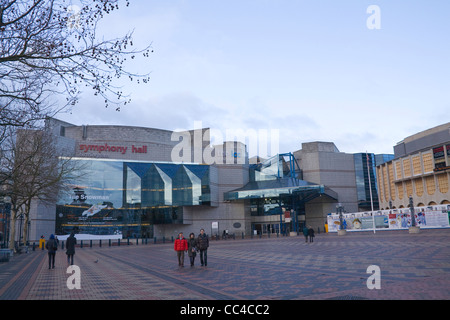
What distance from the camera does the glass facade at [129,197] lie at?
50.7m

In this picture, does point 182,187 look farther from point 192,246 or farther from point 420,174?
point 192,246

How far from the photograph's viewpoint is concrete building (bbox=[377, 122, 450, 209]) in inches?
2052

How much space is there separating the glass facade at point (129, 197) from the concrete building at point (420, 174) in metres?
29.9

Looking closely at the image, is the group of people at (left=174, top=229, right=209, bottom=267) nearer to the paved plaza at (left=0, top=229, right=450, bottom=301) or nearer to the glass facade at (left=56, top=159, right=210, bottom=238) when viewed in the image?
the paved plaza at (left=0, top=229, right=450, bottom=301)

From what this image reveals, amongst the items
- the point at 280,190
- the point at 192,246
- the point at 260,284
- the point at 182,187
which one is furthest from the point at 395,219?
the point at 260,284

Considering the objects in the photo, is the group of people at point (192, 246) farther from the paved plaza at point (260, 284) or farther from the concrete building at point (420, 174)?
the concrete building at point (420, 174)

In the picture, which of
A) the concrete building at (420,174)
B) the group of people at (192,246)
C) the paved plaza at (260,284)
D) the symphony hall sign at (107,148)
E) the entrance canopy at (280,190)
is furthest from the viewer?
the symphony hall sign at (107,148)

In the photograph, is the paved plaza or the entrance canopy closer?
the paved plaza

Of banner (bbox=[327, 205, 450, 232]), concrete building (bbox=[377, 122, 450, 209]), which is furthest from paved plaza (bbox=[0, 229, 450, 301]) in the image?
concrete building (bbox=[377, 122, 450, 209])

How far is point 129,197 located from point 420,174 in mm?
43769

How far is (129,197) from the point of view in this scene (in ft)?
180

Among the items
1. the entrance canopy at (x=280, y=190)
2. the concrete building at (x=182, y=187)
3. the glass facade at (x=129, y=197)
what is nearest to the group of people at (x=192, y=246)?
the concrete building at (x=182, y=187)

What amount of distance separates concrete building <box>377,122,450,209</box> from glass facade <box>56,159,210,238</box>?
2995 cm
